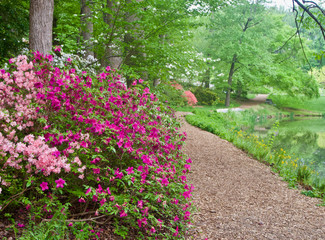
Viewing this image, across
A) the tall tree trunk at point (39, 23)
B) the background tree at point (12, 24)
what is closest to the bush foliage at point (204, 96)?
the background tree at point (12, 24)

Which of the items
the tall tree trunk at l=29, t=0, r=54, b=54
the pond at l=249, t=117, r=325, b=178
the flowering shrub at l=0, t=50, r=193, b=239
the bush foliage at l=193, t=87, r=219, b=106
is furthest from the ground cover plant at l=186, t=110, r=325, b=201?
the bush foliage at l=193, t=87, r=219, b=106

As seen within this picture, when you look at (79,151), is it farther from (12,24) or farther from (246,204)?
(12,24)

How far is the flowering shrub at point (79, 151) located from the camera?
211 cm

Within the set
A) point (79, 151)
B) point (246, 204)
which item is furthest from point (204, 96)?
point (79, 151)

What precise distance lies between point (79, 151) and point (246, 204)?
319 cm

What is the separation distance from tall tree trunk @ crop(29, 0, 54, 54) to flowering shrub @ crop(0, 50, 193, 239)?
164cm

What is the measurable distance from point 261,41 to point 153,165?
1883 cm

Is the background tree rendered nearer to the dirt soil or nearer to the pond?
the dirt soil

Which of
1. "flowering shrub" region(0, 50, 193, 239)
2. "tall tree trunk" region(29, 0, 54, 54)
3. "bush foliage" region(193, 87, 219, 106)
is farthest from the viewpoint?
"bush foliage" region(193, 87, 219, 106)

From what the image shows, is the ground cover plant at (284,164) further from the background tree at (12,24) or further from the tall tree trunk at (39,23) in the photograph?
the background tree at (12,24)

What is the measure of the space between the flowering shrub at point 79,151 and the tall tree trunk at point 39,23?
1639 mm

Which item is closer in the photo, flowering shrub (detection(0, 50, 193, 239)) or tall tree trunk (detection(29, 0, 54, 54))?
flowering shrub (detection(0, 50, 193, 239))

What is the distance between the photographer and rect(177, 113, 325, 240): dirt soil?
Answer: 3539 millimetres

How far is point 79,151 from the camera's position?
2.19 m
